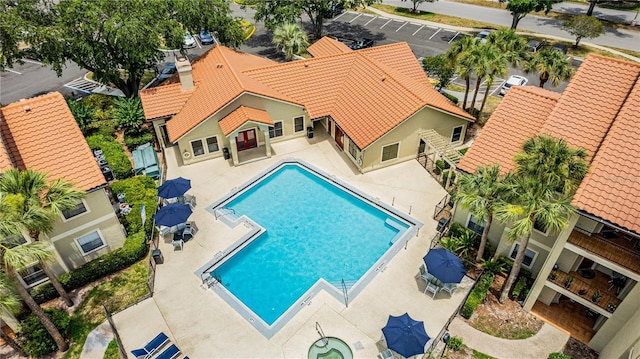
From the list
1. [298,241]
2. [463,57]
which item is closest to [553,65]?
[463,57]

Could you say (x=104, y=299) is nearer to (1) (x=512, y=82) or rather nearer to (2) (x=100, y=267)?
(2) (x=100, y=267)

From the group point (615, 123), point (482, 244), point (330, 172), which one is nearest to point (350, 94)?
point (330, 172)

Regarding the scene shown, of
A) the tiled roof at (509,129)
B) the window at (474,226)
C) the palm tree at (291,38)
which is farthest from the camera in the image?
the palm tree at (291,38)

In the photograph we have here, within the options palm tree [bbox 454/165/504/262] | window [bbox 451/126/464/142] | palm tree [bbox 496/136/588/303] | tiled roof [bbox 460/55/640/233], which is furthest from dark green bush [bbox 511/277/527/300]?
window [bbox 451/126/464/142]

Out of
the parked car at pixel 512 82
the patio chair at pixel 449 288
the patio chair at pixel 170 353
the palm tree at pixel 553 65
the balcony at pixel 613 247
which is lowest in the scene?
the patio chair at pixel 170 353

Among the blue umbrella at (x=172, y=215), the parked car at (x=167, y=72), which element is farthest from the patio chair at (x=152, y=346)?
the parked car at (x=167, y=72)

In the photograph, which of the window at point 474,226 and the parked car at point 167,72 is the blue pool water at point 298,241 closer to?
the window at point 474,226

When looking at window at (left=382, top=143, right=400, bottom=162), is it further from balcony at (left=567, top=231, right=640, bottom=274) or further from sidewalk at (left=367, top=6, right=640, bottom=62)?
sidewalk at (left=367, top=6, right=640, bottom=62)
